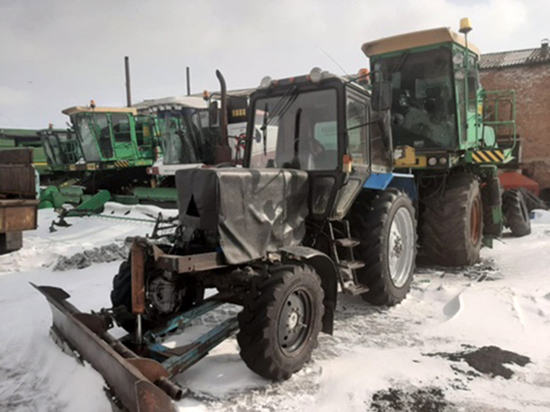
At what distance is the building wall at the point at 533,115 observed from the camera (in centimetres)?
1822

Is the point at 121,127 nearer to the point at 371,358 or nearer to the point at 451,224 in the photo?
the point at 451,224

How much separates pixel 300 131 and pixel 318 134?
6.7 inches

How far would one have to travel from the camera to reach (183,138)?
49.2ft

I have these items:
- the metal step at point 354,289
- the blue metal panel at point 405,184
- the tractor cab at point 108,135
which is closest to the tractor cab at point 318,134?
the metal step at point 354,289

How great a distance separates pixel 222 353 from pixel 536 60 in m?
19.5

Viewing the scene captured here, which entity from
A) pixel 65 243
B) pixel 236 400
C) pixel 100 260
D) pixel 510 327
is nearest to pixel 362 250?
pixel 510 327

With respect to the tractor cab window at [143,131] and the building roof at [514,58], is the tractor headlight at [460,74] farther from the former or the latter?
the building roof at [514,58]

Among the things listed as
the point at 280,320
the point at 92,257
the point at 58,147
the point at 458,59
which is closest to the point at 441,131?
the point at 458,59

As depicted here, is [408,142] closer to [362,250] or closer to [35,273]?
[362,250]

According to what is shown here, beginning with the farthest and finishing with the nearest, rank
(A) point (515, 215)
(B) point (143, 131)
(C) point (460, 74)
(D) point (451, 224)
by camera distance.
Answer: (B) point (143, 131) < (A) point (515, 215) < (C) point (460, 74) < (D) point (451, 224)

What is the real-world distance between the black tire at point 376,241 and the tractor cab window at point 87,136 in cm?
1415

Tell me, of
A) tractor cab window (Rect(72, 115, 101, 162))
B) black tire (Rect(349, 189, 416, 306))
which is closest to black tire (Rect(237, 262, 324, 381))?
black tire (Rect(349, 189, 416, 306))

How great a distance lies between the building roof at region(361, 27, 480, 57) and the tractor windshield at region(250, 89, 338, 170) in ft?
10.3

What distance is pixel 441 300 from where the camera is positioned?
5.05m
